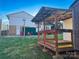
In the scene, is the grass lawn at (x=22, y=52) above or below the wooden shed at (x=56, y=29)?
below

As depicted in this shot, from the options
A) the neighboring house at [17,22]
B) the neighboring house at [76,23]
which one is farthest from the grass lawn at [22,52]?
the neighboring house at [17,22]

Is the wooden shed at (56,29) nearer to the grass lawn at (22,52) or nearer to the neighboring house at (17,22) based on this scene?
the grass lawn at (22,52)

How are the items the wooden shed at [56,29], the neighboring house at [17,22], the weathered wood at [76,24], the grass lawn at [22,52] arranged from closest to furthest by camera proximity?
the weathered wood at [76,24] < the wooden shed at [56,29] < the grass lawn at [22,52] < the neighboring house at [17,22]

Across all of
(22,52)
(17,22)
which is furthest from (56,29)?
(17,22)

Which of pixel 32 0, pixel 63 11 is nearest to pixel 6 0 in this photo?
pixel 32 0

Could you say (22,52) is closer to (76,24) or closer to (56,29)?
(56,29)

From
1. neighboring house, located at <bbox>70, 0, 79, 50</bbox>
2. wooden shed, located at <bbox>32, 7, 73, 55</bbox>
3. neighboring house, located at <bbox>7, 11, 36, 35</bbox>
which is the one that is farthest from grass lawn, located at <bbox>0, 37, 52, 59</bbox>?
neighboring house, located at <bbox>7, 11, 36, 35</bbox>

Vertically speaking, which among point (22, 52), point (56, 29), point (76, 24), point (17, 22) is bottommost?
point (22, 52)

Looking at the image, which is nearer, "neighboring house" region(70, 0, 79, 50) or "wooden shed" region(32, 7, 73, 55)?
"neighboring house" region(70, 0, 79, 50)

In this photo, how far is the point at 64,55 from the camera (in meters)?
6.67

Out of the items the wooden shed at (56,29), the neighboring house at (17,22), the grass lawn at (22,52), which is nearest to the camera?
the wooden shed at (56,29)

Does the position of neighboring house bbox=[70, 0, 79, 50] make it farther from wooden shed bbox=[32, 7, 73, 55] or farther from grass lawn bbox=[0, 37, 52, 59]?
grass lawn bbox=[0, 37, 52, 59]

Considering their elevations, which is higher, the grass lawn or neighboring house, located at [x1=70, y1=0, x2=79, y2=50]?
neighboring house, located at [x1=70, y1=0, x2=79, y2=50]

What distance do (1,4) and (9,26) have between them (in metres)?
16.3
